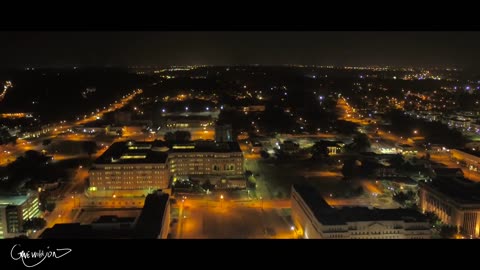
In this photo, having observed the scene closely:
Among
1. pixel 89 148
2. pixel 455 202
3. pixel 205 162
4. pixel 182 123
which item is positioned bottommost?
pixel 455 202

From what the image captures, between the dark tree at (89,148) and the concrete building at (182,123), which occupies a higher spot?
the concrete building at (182,123)

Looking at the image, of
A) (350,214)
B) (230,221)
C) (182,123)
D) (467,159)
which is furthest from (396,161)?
(182,123)

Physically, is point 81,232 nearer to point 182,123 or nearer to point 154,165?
point 154,165

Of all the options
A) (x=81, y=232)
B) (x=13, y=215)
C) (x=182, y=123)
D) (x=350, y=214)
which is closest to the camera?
(x=81, y=232)

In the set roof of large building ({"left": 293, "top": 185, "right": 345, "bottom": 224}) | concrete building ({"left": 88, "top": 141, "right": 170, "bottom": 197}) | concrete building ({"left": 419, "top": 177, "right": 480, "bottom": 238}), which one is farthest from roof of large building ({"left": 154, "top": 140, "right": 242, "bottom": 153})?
concrete building ({"left": 419, "top": 177, "right": 480, "bottom": 238})

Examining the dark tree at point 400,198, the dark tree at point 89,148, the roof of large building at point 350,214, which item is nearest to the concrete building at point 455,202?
the dark tree at point 400,198

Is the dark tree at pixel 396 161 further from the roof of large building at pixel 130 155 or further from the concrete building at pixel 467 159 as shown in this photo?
the roof of large building at pixel 130 155
